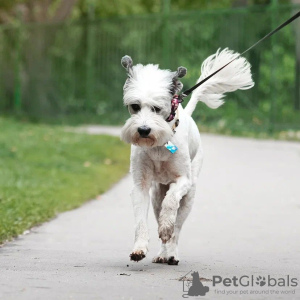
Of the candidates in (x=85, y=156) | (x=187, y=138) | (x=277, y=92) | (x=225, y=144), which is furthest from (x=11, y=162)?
(x=187, y=138)

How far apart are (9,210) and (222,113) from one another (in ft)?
34.7

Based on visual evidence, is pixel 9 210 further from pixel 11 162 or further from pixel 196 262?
pixel 11 162

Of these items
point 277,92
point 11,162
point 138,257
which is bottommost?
point 138,257

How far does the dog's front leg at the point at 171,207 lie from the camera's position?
707cm

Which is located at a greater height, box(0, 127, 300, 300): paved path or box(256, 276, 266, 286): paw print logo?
box(0, 127, 300, 300): paved path

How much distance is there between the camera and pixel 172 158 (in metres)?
7.39

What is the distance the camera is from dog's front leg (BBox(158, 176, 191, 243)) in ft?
23.2

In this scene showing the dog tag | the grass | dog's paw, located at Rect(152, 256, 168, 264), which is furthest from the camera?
the grass

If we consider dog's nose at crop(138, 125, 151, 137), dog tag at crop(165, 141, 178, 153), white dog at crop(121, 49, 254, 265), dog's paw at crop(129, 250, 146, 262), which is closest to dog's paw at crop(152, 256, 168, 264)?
white dog at crop(121, 49, 254, 265)

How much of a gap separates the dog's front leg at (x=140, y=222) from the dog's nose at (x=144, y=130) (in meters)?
0.66

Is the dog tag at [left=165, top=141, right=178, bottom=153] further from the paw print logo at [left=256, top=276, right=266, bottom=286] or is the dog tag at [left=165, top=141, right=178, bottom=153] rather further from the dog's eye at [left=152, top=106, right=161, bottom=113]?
the paw print logo at [left=256, top=276, right=266, bottom=286]

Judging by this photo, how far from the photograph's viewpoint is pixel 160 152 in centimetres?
734

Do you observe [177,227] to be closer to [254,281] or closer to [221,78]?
[254,281]

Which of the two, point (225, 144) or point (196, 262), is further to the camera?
point (225, 144)
